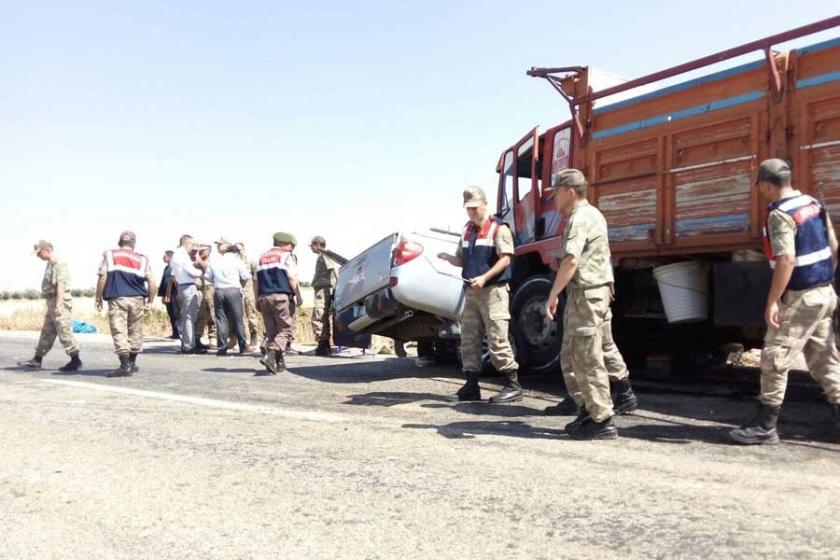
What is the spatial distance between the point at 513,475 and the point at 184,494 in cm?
161

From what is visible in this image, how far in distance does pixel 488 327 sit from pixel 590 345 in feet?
4.75

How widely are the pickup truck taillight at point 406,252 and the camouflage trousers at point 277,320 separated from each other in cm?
185

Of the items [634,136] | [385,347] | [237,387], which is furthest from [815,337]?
[385,347]

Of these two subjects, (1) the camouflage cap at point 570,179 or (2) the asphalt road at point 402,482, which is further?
(1) the camouflage cap at point 570,179

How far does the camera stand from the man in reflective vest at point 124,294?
809cm

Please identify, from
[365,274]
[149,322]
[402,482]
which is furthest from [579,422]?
[149,322]

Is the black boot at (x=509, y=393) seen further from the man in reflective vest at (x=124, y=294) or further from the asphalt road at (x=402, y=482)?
the man in reflective vest at (x=124, y=294)

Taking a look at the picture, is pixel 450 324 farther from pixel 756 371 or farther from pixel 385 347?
pixel 385 347

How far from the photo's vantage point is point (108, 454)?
4.25 m

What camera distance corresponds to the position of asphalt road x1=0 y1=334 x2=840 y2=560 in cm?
280

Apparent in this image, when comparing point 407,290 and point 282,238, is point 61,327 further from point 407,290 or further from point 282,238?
point 407,290

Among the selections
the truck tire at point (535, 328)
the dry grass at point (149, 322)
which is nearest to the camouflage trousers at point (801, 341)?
the truck tire at point (535, 328)

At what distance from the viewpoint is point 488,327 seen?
19.3 feet

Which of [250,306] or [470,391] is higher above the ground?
[250,306]
